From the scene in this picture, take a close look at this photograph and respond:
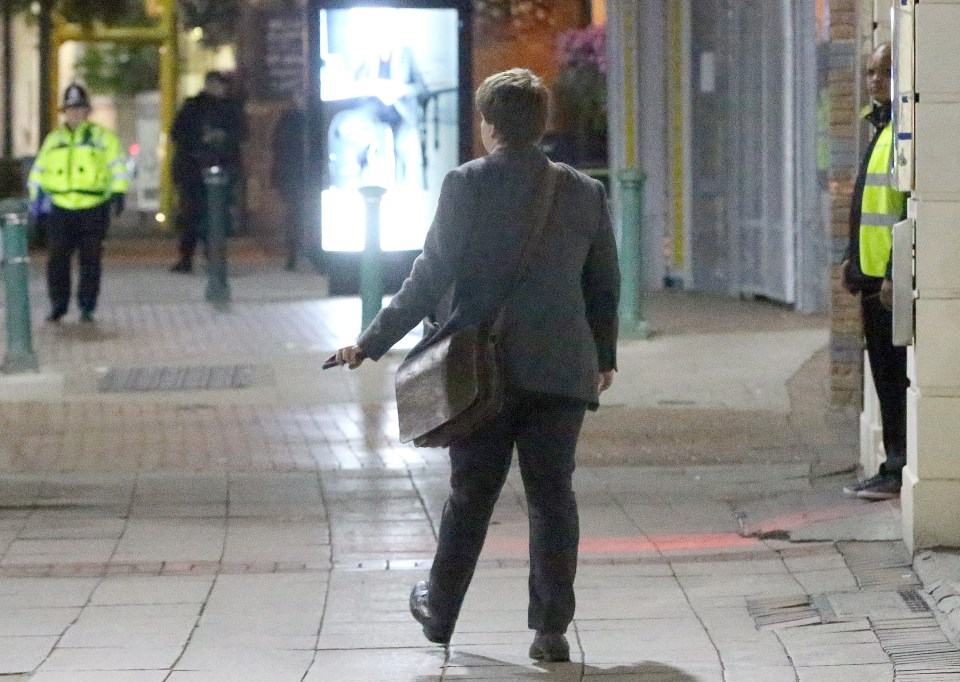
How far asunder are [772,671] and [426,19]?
1055 centimetres

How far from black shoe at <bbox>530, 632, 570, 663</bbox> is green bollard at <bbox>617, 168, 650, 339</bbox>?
23.7 ft

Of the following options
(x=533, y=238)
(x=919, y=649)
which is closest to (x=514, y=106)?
(x=533, y=238)

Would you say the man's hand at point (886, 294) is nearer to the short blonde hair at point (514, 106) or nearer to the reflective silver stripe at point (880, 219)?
the reflective silver stripe at point (880, 219)

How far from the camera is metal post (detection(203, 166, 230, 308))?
602 inches

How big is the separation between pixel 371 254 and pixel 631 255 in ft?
5.66

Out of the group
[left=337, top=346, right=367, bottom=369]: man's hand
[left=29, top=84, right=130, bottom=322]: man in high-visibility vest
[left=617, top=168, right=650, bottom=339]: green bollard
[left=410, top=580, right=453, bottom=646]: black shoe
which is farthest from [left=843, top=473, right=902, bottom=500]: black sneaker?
[left=29, top=84, right=130, bottom=322]: man in high-visibility vest

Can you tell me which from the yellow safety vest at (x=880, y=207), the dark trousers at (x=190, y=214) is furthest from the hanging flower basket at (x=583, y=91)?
the yellow safety vest at (x=880, y=207)

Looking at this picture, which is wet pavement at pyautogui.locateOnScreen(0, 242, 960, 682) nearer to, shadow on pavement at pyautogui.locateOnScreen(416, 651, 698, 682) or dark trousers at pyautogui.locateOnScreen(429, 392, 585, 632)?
shadow on pavement at pyautogui.locateOnScreen(416, 651, 698, 682)

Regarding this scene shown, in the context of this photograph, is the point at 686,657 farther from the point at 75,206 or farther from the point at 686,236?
the point at 686,236

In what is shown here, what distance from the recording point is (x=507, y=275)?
540cm

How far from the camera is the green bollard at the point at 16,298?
11.6m

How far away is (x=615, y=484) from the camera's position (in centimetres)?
840

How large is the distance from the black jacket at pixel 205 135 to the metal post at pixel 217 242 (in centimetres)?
282

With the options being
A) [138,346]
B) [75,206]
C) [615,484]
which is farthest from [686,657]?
[75,206]
